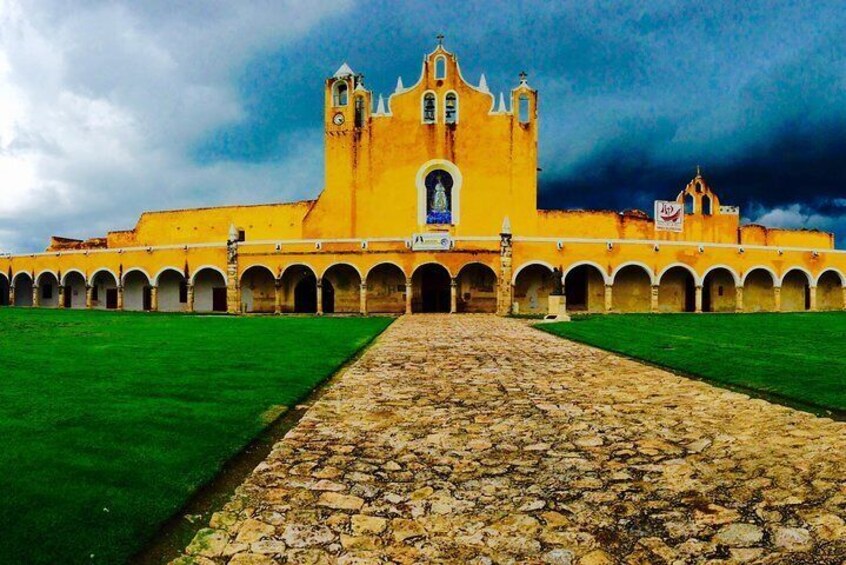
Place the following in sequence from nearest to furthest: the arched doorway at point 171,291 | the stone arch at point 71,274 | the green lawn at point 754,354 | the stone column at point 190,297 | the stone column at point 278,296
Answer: the green lawn at point 754,354 < the stone column at point 278,296 < the stone column at point 190,297 < the arched doorway at point 171,291 < the stone arch at point 71,274

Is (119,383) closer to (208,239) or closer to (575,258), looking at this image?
(575,258)

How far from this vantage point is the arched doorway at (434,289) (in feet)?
114

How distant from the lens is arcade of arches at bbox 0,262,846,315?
3359 centimetres

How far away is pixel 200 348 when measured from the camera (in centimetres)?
1247

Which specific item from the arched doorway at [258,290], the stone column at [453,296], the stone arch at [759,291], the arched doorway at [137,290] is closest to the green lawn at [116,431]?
the stone column at [453,296]

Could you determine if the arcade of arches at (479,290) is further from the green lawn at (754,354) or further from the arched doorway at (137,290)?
the green lawn at (754,354)

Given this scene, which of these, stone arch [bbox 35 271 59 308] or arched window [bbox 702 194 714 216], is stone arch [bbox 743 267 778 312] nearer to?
arched window [bbox 702 194 714 216]

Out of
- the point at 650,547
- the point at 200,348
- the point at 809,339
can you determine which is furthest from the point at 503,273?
the point at 650,547

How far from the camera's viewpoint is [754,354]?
11680 millimetres

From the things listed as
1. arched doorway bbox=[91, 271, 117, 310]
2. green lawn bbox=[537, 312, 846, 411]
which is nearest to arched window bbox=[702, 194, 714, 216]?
green lawn bbox=[537, 312, 846, 411]

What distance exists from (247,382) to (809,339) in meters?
14.8

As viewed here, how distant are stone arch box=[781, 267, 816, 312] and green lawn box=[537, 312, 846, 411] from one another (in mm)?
18835

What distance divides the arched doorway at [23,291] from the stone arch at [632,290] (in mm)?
44037

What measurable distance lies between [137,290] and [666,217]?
35.5 meters
